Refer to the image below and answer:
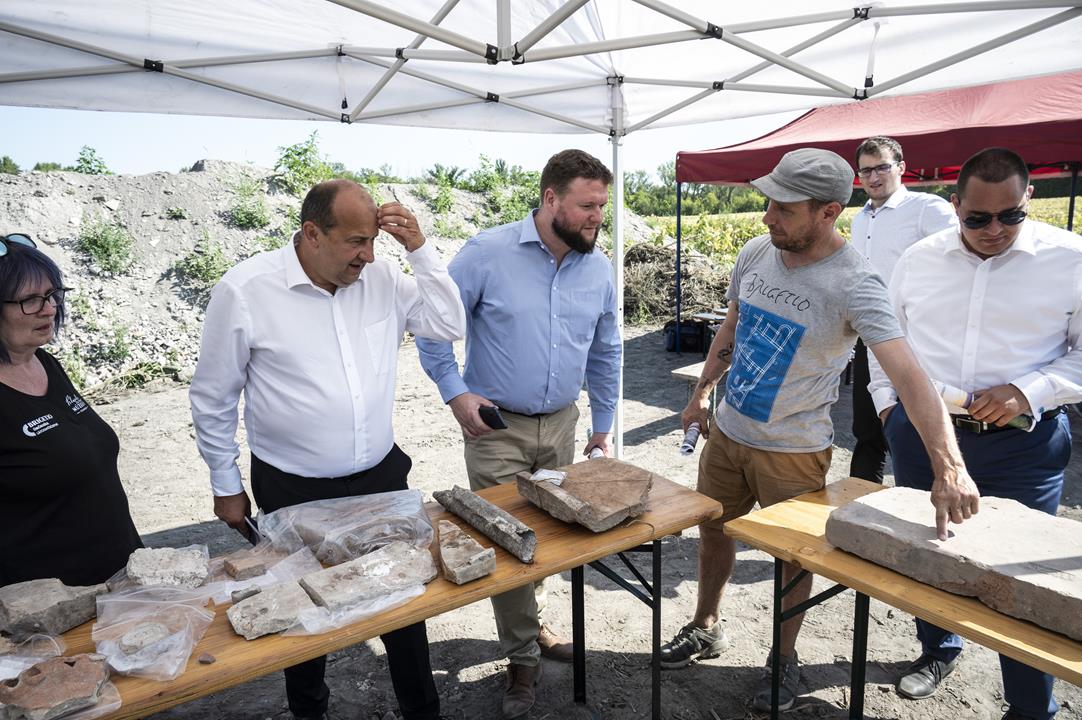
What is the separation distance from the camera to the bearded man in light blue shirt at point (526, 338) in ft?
8.84

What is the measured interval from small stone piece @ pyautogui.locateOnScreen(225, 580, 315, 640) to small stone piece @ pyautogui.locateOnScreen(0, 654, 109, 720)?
0.27 metres

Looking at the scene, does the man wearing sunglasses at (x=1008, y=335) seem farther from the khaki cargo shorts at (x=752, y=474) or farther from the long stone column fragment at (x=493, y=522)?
the long stone column fragment at (x=493, y=522)

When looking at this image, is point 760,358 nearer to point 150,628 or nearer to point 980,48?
point 980,48

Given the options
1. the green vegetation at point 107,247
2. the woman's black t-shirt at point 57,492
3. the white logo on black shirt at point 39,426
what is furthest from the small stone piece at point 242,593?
the green vegetation at point 107,247

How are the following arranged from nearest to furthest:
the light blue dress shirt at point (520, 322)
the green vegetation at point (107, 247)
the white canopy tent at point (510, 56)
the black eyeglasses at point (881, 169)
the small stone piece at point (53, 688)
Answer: the small stone piece at point (53, 688), the light blue dress shirt at point (520, 322), the white canopy tent at point (510, 56), the black eyeglasses at point (881, 169), the green vegetation at point (107, 247)

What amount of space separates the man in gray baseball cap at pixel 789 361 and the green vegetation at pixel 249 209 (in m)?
12.2

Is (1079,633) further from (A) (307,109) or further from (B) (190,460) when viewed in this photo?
(B) (190,460)

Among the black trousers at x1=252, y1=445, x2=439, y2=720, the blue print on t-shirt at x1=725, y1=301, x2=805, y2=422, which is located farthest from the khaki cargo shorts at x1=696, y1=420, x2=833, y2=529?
the black trousers at x1=252, y1=445, x2=439, y2=720

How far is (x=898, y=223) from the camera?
4.02 metres

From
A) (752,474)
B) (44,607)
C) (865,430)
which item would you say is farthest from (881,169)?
(44,607)

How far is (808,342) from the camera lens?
7.83 feet

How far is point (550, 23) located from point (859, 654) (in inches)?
94.8

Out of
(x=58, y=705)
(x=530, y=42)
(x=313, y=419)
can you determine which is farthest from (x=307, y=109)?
(x=58, y=705)

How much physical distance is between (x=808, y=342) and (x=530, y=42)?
1.51 m
